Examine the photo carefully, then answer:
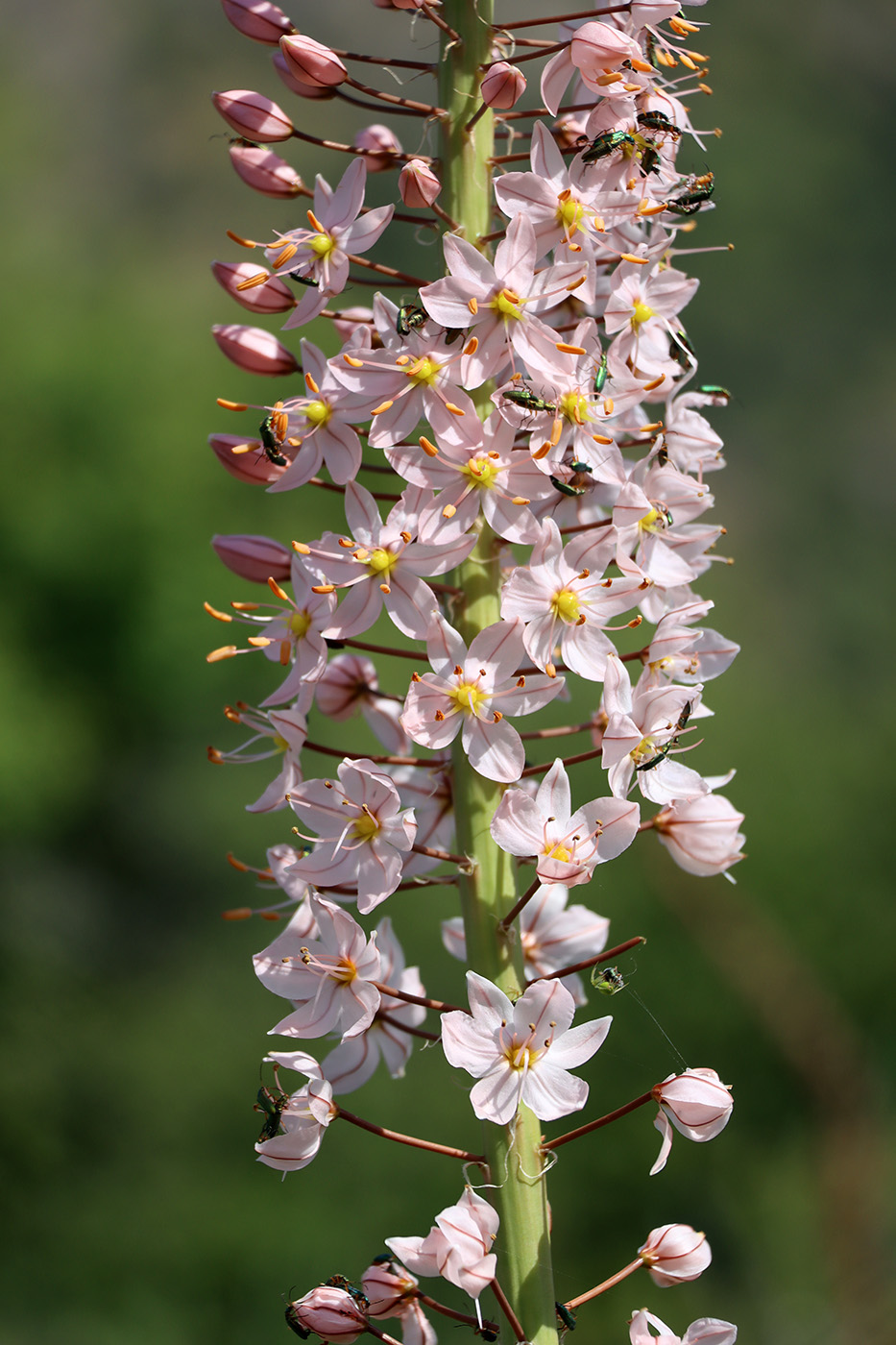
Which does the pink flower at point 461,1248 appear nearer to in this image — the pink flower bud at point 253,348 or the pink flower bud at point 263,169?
the pink flower bud at point 253,348

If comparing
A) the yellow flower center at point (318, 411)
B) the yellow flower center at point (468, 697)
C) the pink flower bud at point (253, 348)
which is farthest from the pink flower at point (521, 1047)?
the pink flower bud at point (253, 348)

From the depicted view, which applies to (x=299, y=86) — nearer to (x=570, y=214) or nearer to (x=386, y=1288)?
(x=570, y=214)

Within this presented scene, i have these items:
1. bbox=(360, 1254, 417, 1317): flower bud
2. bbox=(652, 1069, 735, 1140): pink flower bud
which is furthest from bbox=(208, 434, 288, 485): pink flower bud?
bbox=(360, 1254, 417, 1317): flower bud

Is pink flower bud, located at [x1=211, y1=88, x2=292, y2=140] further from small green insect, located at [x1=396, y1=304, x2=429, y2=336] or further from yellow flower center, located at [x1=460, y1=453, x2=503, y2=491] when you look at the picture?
yellow flower center, located at [x1=460, y1=453, x2=503, y2=491]

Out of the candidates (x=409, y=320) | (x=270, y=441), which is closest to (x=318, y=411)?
(x=270, y=441)

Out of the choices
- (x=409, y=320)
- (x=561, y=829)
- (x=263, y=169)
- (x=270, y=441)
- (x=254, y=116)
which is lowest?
(x=561, y=829)

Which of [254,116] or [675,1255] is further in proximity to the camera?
[254,116]

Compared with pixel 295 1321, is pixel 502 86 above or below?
above

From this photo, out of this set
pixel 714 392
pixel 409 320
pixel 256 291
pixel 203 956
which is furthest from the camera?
pixel 203 956
